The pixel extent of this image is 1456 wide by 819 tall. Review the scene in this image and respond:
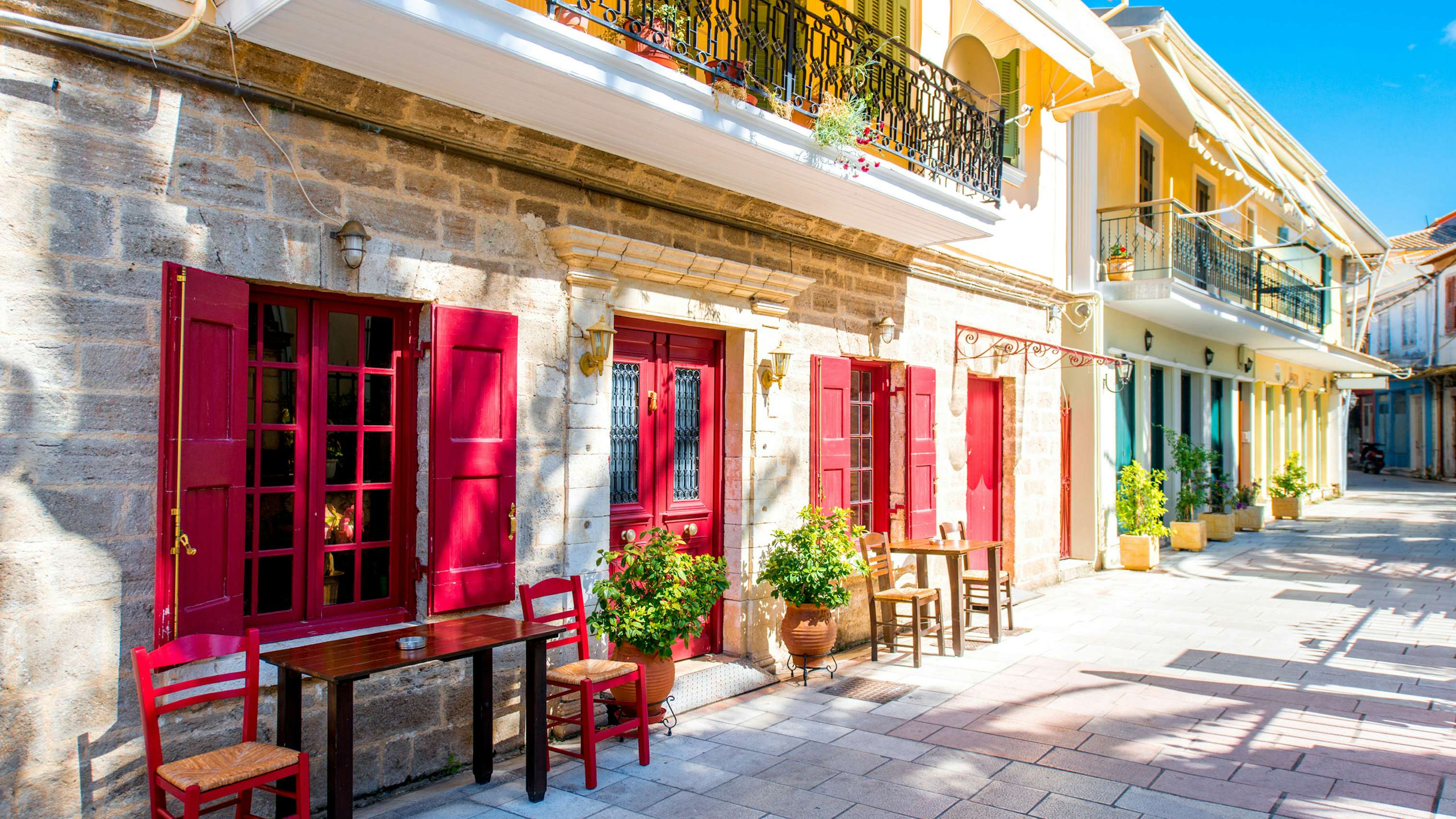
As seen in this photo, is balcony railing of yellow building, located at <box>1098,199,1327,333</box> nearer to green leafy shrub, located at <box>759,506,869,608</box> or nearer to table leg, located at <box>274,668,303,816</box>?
green leafy shrub, located at <box>759,506,869,608</box>

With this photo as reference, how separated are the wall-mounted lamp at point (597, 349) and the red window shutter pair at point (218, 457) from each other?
77cm

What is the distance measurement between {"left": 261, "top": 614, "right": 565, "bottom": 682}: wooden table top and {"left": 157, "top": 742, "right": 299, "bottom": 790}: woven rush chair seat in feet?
0.96

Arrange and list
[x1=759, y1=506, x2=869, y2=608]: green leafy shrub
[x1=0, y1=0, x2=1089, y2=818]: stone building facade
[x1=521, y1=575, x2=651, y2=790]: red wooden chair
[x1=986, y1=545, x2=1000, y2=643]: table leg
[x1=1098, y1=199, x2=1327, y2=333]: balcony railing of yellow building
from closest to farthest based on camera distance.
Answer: [x1=0, y1=0, x2=1089, y2=818]: stone building facade
[x1=521, y1=575, x2=651, y2=790]: red wooden chair
[x1=759, y1=506, x2=869, y2=608]: green leafy shrub
[x1=986, y1=545, x2=1000, y2=643]: table leg
[x1=1098, y1=199, x2=1327, y2=333]: balcony railing of yellow building

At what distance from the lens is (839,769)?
15.1 feet

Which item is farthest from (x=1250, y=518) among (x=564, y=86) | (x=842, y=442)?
(x=564, y=86)

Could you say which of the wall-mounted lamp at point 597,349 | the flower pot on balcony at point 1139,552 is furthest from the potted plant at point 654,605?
the flower pot on balcony at point 1139,552

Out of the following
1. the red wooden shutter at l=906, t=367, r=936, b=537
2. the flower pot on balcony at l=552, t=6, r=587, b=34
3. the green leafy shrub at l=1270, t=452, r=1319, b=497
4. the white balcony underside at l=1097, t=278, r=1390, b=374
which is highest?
the flower pot on balcony at l=552, t=6, r=587, b=34

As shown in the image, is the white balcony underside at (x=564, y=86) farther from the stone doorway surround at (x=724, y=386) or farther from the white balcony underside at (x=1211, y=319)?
the white balcony underside at (x=1211, y=319)

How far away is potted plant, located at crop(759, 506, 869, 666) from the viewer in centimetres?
606

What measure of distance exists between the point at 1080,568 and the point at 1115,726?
5.81 metres

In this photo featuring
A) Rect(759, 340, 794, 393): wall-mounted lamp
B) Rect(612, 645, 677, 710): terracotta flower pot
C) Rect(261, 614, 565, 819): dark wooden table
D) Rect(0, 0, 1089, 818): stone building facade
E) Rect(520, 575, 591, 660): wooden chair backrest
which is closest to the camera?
Rect(0, 0, 1089, 818): stone building facade

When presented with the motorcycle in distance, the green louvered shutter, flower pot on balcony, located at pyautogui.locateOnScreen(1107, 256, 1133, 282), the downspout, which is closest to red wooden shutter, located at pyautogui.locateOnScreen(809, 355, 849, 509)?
the green louvered shutter

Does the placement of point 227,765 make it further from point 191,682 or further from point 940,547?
point 940,547

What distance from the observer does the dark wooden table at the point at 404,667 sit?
136 inches
